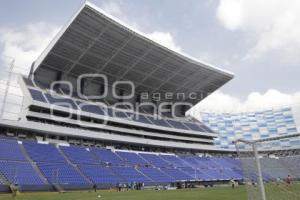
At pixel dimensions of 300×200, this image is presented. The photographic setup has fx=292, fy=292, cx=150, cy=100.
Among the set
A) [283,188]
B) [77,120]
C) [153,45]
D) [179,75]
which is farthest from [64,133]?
[283,188]

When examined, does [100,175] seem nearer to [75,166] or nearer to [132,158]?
[75,166]

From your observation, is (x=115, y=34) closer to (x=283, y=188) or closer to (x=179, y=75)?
(x=179, y=75)

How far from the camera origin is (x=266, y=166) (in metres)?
16.5

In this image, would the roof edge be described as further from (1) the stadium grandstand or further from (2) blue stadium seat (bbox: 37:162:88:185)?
(2) blue stadium seat (bbox: 37:162:88:185)

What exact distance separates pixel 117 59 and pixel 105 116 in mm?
10983

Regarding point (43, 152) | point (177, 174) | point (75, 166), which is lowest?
point (177, 174)

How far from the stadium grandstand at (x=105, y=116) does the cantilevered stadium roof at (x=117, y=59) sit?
160 mm

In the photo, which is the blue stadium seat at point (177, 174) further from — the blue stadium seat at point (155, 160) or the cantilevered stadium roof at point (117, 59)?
the cantilevered stadium roof at point (117, 59)

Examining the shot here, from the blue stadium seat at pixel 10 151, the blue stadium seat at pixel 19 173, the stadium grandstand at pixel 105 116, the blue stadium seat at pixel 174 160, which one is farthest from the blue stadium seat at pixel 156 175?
the blue stadium seat at pixel 10 151

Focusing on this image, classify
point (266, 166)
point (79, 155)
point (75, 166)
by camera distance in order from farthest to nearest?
point (79, 155)
point (75, 166)
point (266, 166)

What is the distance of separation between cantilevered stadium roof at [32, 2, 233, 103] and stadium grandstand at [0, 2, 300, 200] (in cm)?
16

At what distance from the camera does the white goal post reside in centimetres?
937

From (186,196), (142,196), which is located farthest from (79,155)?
(186,196)

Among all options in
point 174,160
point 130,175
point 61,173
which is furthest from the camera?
point 174,160
